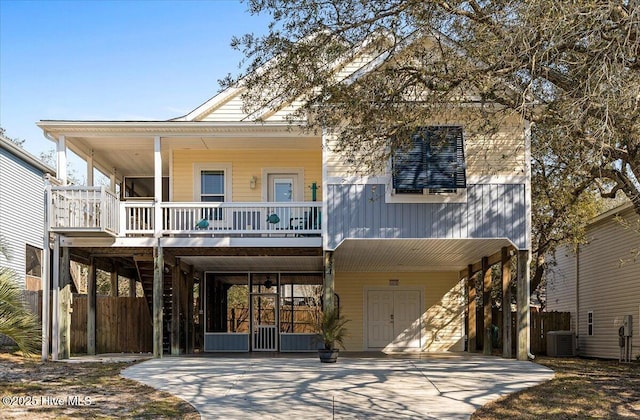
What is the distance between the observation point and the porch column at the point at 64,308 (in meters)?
17.0

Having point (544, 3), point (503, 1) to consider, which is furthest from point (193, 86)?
point (544, 3)

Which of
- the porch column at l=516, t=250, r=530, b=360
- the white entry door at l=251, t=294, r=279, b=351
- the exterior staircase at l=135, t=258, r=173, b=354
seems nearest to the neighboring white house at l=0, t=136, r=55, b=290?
the exterior staircase at l=135, t=258, r=173, b=354

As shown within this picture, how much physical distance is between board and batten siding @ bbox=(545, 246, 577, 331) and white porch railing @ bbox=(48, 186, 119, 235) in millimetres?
14249

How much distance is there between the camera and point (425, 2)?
10648 millimetres

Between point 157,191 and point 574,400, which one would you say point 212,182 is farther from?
point 574,400

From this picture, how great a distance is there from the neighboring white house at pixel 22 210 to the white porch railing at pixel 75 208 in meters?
6.45

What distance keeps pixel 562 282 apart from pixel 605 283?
4639 millimetres

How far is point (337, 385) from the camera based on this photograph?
1299cm

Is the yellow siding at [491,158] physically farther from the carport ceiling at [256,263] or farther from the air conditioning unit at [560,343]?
the air conditioning unit at [560,343]

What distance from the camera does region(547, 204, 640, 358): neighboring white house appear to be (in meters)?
18.7

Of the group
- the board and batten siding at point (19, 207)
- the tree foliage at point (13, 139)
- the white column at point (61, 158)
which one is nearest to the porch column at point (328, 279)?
the white column at point (61, 158)

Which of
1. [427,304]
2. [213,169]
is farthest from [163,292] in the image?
[427,304]

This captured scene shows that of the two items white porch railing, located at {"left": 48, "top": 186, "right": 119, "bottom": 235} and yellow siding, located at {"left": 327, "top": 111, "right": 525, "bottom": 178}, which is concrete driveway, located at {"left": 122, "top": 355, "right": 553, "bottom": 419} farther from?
yellow siding, located at {"left": 327, "top": 111, "right": 525, "bottom": 178}

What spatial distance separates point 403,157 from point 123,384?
23.7 feet
